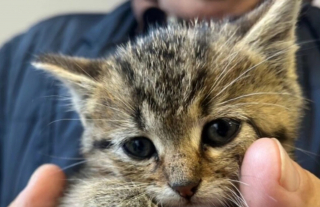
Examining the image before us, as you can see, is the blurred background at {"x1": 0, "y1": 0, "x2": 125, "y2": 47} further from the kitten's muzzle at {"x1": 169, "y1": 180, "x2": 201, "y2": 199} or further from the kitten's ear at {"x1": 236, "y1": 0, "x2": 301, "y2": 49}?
the kitten's muzzle at {"x1": 169, "y1": 180, "x2": 201, "y2": 199}

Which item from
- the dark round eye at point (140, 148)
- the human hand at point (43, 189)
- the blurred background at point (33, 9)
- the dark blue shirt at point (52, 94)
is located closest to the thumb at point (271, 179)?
the dark round eye at point (140, 148)

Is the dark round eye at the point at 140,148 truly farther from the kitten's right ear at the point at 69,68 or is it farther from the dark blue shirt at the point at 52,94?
the dark blue shirt at the point at 52,94

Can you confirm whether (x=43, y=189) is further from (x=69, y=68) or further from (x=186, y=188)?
(x=186, y=188)

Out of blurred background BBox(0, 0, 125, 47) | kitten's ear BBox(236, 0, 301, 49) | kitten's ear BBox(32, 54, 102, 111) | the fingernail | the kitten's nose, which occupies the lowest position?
the kitten's nose

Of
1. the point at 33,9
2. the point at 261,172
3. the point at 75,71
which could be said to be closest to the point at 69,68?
the point at 75,71

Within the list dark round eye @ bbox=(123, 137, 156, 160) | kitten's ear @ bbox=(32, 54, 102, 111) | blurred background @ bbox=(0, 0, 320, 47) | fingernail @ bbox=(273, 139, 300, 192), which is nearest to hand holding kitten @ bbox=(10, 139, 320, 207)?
fingernail @ bbox=(273, 139, 300, 192)

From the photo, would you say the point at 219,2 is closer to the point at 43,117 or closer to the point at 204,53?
the point at 204,53

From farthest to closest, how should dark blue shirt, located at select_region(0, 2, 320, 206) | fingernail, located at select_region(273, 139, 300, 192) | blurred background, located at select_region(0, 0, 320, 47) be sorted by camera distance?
blurred background, located at select_region(0, 0, 320, 47) < dark blue shirt, located at select_region(0, 2, 320, 206) < fingernail, located at select_region(273, 139, 300, 192)

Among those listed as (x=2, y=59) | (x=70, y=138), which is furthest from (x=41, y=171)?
(x=2, y=59)
